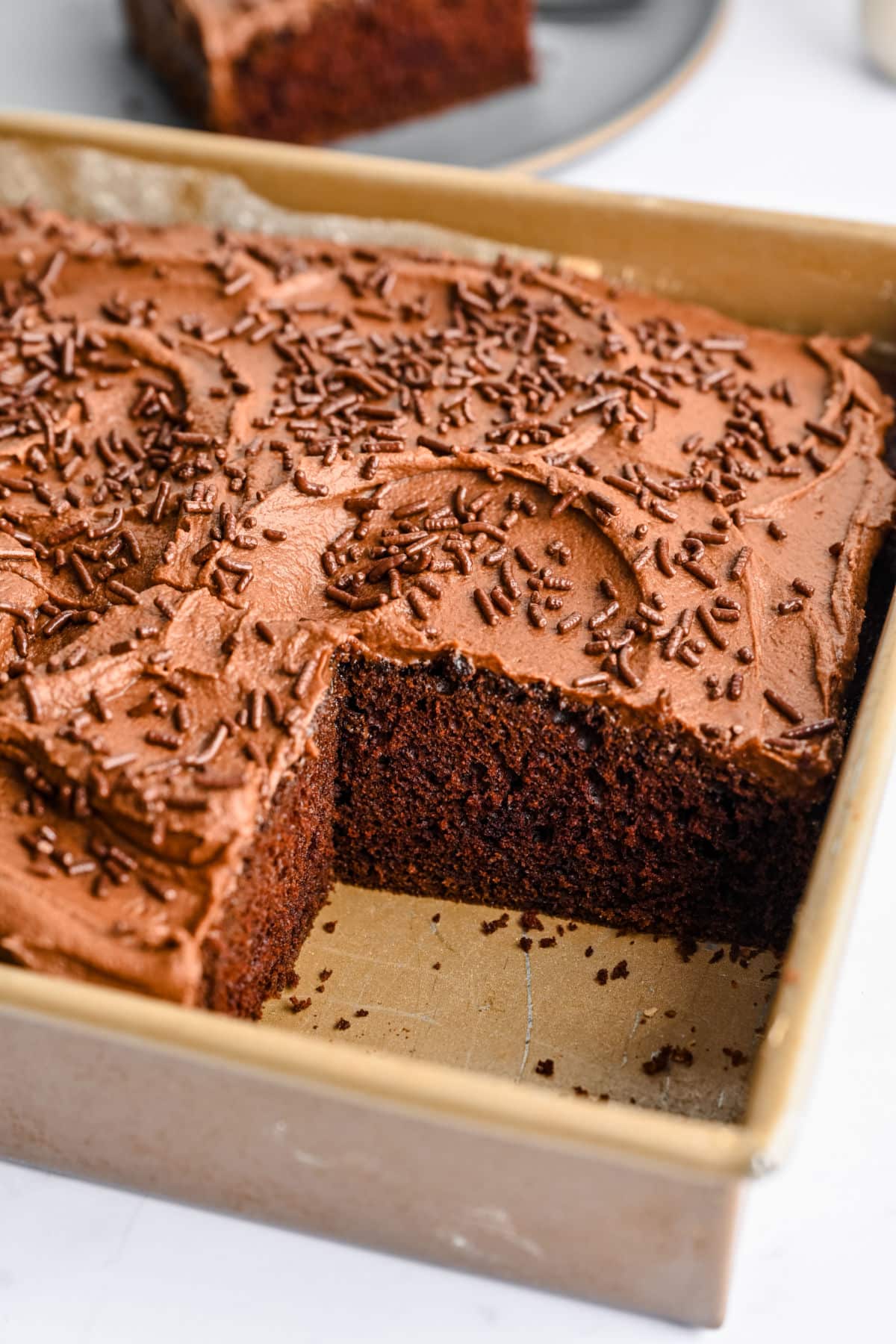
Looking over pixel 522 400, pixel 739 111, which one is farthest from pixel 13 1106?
pixel 739 111

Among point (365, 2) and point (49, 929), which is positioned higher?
point (365, 2)

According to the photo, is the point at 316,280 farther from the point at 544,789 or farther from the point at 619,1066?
the point at 619,1066

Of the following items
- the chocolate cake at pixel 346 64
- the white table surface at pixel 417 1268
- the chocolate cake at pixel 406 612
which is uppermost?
the chocolate cake at pixel 346 64

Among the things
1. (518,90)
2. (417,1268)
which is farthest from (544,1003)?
(518,90)

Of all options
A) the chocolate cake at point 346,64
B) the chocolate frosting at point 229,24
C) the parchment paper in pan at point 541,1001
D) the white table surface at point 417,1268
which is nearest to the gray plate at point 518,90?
the chocolate cake at point 346,64

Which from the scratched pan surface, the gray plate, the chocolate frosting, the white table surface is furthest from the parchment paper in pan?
the chocolate frosting

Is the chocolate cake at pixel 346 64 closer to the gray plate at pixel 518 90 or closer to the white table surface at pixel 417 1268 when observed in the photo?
the gray plate at pixel 518 90

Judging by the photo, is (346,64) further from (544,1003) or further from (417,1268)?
(417,1268)
